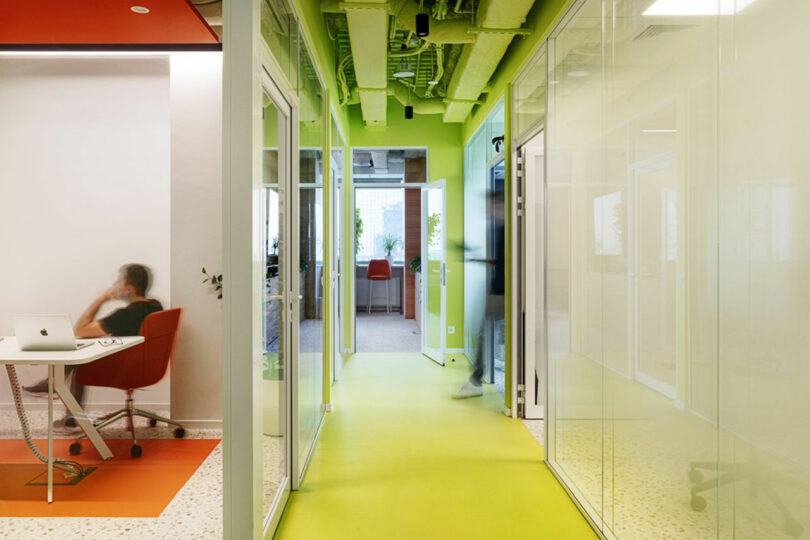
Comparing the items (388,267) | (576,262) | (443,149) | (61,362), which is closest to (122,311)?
(61,362)

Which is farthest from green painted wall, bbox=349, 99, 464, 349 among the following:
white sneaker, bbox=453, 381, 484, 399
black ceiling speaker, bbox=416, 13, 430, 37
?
black ceiling speaker, bbox=416, 13, 430, 37

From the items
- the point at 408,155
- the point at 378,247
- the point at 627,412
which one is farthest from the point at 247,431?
the point at 378,247

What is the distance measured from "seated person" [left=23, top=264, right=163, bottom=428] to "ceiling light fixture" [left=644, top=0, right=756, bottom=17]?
3.75 meters

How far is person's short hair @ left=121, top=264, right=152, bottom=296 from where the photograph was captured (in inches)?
159

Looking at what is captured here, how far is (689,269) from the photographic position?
1.77m

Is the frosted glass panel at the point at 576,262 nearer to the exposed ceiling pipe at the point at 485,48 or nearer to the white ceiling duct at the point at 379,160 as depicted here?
the exposed ceiling pipe at the point at 485,48

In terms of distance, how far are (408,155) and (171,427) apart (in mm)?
4769

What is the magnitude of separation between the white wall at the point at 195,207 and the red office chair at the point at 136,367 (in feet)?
0.89

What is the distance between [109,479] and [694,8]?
3772 millimetres

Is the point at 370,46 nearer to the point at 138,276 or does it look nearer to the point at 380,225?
the point at 138,276

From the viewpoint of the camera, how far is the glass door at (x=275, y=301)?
91.2 inches

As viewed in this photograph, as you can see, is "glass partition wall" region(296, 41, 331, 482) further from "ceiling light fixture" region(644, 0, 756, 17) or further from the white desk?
"ceiling light fixture" region(644, 0, 756, 17)

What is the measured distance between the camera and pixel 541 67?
11.8 ft

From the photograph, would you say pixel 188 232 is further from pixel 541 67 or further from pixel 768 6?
pixel 768 6
